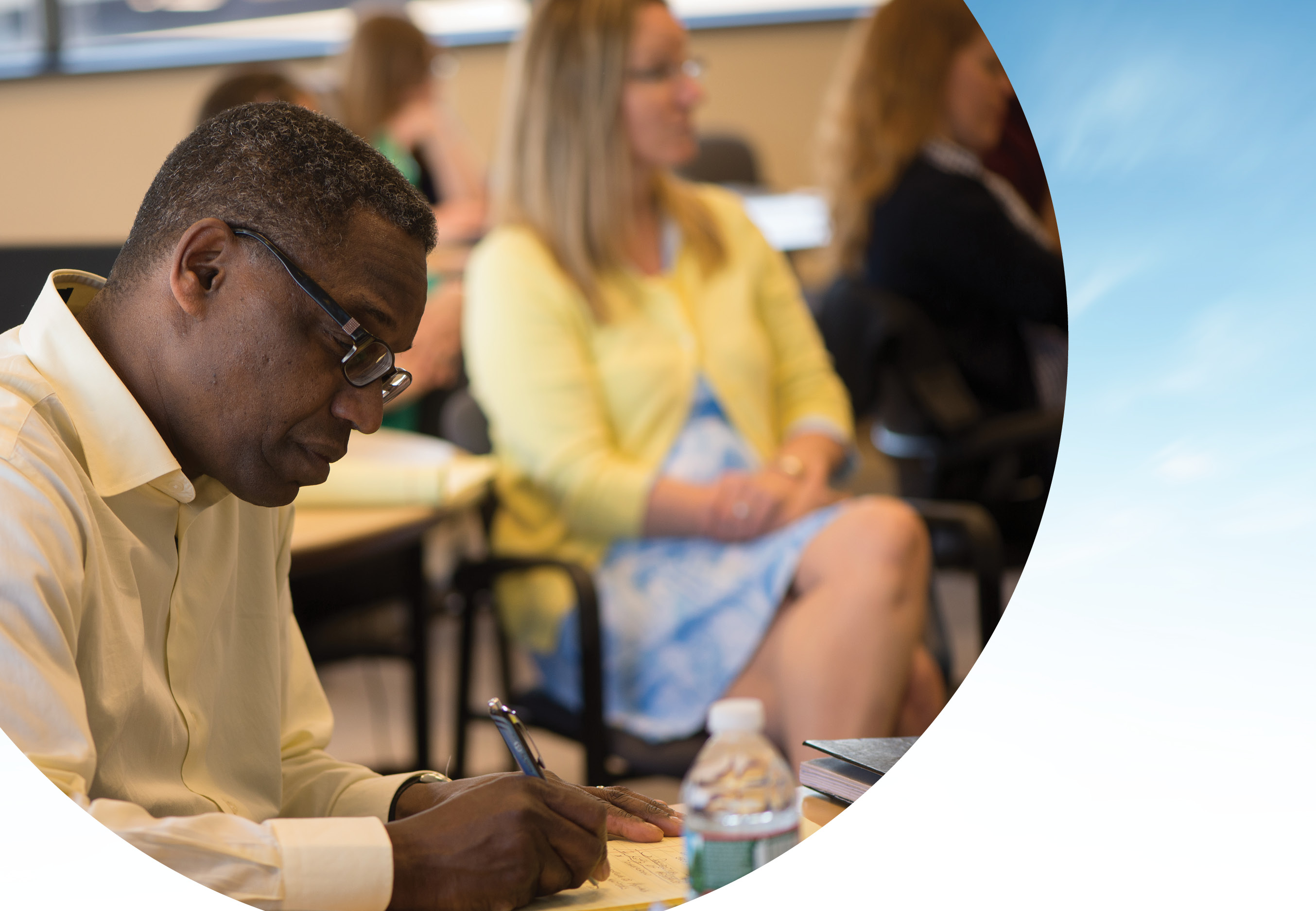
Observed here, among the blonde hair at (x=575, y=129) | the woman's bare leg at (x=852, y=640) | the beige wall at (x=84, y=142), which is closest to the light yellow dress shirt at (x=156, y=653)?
the woman's bare leg at (x=852, y=640)

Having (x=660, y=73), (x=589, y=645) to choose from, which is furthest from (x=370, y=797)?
(x=660, y=73)

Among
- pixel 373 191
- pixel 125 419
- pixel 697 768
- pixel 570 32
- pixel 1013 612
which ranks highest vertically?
pixel 570 32

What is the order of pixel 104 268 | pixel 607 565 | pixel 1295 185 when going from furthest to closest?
pixel 607 565, pixel 104 268, pixel 1295 185

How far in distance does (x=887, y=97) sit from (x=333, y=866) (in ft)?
7.60

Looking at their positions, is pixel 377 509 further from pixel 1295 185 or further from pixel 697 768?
pixel 1295 185

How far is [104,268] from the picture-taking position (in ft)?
5.99

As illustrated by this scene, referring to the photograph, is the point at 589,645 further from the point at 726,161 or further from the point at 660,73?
the point at 726,161

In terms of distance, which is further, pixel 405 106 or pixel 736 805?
pixel 405 106

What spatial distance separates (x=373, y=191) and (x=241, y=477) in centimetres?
22

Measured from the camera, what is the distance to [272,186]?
822mm

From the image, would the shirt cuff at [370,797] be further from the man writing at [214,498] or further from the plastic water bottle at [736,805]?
the plastic water bottle at [736,805]

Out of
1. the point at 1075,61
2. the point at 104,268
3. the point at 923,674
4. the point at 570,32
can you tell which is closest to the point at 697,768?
the point at 1075,61

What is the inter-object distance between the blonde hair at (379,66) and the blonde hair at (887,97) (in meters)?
1.62

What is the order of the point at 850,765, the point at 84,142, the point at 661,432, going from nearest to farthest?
the point at 850,765
the point at 661,432
the point at 84,142
